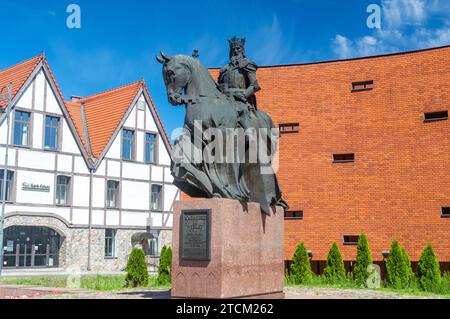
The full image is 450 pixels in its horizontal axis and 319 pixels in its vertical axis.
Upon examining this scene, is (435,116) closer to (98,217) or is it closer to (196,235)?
(196,235)

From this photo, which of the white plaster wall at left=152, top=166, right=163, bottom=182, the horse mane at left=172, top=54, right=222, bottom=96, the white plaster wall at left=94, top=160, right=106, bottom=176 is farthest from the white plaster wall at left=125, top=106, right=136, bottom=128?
the horse mane at left=172, top=54, right=222, bottom=96

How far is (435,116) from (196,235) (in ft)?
42.6

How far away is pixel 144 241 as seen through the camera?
34.4m

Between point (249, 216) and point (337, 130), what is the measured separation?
1164 centimetres

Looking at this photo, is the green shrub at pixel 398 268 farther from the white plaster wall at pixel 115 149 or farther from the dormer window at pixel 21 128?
the white plaster wall at pixel 115 149

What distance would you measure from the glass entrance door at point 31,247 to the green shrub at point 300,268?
1673 cm

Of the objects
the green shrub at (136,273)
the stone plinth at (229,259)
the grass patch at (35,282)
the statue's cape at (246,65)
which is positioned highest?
the statue's cape at (246,65)

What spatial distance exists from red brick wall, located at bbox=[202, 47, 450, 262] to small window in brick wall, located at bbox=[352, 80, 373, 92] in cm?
14

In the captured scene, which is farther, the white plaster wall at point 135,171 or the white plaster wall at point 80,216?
the white plaster wall at point 135,171

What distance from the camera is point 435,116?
19.5 metres

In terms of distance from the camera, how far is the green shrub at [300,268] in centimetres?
1712

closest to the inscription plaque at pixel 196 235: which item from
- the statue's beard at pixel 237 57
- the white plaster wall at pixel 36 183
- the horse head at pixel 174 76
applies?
the horse head at pixel 174 76
